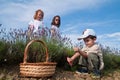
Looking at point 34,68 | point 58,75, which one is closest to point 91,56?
point 58,75

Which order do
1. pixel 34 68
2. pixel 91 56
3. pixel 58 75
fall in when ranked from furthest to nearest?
pixel 91 56 < pixel 58 75 < pixel 34 68

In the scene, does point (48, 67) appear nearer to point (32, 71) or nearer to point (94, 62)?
point (32, 71)

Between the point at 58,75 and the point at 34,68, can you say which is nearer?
the point at 34,68

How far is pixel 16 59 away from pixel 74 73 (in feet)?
4.01

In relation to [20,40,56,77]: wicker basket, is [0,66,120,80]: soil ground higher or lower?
lower

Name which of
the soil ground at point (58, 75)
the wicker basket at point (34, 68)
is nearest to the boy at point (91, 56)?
the soil ground at point (58, 75)

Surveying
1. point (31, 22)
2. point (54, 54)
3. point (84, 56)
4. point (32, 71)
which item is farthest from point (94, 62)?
point (31, 22)

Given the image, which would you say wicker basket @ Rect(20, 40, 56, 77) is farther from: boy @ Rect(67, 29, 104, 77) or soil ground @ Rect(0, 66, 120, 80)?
boy @ Rect(67, 29, 104, 77)

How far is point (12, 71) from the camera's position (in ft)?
19.4

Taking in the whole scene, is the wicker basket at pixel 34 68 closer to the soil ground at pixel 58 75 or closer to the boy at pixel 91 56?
the soil ground at pixel 58 75

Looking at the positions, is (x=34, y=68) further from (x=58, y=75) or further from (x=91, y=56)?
(x=91, y=56)

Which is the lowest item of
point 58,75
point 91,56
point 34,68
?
point 58,75

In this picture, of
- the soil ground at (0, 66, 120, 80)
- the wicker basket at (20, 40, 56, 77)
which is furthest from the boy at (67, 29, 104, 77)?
the wicker basket at (20, 40, 56, 77)

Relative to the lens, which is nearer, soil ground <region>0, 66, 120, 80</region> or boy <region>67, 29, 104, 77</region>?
soil ground <region>0, 66, 120, 80</region>
